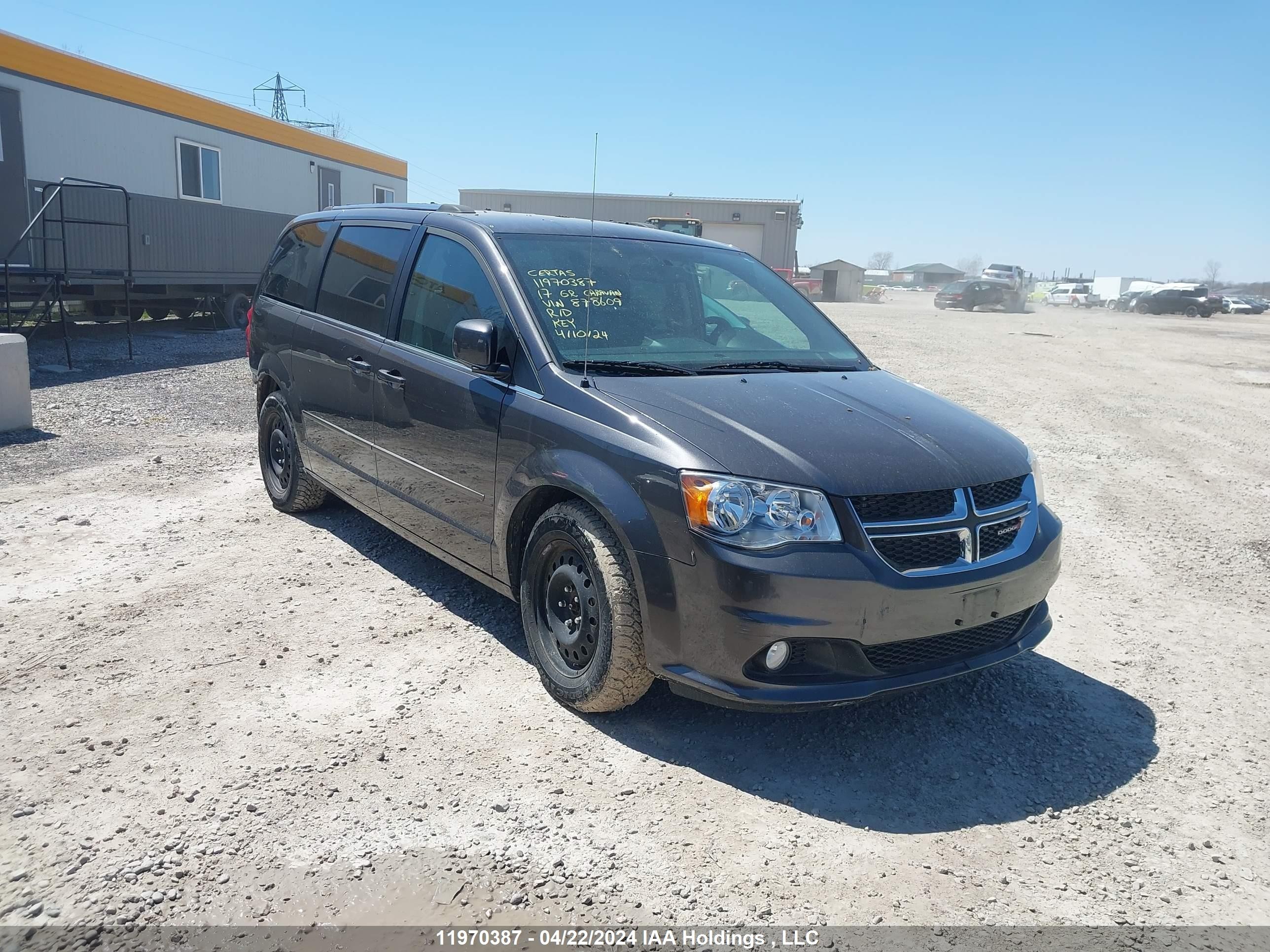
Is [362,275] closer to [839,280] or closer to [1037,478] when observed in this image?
[1037,478]

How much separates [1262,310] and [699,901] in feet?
217

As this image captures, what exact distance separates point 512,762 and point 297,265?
12.5 feet

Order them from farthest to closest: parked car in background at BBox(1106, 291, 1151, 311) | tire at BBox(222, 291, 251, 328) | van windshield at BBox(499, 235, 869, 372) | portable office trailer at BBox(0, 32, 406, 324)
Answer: parked car in background at BBox(1106, 291, 1151, 311), tire at BBox(222, 291, 251, 328), portable office trailer at BBox(0, 32, 406, 324), van windshield at BBox(499, 235, 869, 372)

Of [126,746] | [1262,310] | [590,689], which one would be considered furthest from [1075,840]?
[1262,310]

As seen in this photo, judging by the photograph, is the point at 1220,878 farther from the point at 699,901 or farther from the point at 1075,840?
the point at 699,901

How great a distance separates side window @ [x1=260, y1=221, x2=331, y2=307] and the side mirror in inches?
85.0

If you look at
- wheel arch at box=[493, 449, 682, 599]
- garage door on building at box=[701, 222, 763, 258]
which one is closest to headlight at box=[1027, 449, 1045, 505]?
wheel arch at box=[493, 449, 682, 599]

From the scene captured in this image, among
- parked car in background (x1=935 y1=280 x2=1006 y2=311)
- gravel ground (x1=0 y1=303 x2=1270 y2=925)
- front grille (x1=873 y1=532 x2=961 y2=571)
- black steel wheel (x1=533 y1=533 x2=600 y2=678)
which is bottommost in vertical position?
gravel ground (x1=0 y1=303 x2=1270 y2=925)

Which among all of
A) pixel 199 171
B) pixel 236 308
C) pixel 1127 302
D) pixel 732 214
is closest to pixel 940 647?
pixel 199 171

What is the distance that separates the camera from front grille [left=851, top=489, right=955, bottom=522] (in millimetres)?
3113

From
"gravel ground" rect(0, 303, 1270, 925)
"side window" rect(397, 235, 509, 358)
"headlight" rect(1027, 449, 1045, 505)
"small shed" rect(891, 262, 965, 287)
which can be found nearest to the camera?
"gravel ground" rect(0, 303, 1270, 925)

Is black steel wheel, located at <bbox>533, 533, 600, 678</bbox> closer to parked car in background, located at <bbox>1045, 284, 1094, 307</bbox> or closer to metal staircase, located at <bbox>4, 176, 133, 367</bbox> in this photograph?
metal staircase, located at <bbox>4, 176, 133, 367</bbox>

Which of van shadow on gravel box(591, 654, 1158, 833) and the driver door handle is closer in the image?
van shadow on gravel box(591, 654, 1158, 833)

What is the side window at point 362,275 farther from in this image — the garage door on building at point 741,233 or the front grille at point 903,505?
the garage door on building at point 741,233
